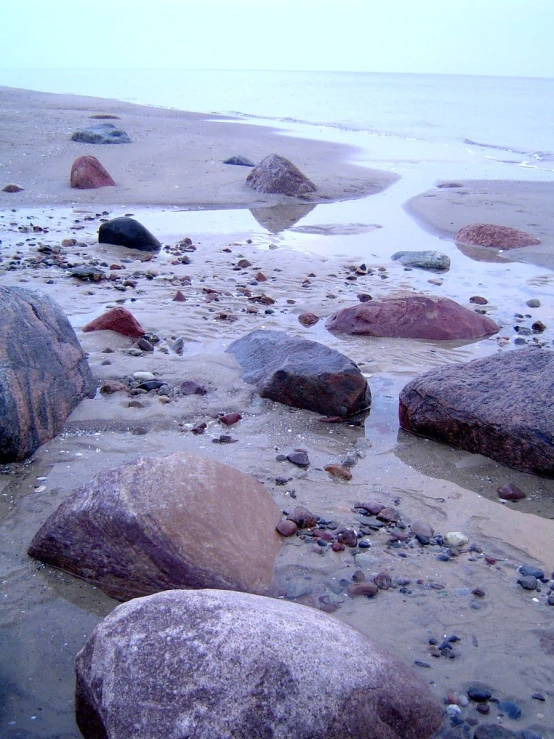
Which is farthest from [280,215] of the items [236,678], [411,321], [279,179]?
[236,678]

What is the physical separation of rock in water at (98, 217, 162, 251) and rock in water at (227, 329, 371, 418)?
3940 mm

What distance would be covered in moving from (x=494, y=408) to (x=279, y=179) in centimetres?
908

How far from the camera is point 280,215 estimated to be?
36.6 ft

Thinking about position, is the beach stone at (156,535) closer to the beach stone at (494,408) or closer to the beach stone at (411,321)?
the beach stone at (494,408)

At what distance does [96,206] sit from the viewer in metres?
10.9

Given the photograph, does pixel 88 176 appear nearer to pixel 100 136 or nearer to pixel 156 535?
pixel 100 136

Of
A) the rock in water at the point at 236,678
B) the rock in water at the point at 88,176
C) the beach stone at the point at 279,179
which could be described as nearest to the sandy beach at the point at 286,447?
the rock in water at the point at 236,678

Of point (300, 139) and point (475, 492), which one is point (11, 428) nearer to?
point (475, 492)

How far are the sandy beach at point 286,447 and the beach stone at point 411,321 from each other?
160 millimetres

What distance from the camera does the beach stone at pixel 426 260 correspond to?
325 inches

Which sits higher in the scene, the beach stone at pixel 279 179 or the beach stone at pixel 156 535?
the beach stone at pixel 279 179

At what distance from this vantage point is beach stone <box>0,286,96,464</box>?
3.83 meters

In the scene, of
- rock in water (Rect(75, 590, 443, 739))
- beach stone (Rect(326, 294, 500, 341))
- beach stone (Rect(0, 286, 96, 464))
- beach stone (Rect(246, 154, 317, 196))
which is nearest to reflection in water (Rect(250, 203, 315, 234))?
beach stone (Rect(246, 154, 317, 196))

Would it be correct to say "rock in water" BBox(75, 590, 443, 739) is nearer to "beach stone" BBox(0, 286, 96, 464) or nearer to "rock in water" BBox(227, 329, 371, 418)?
"beach stone" BBox(0, 286, 96, 464)
